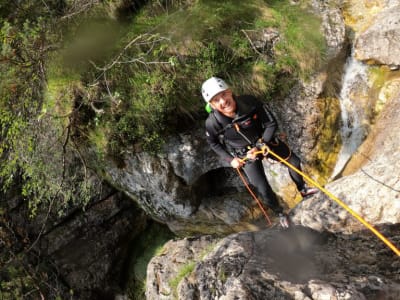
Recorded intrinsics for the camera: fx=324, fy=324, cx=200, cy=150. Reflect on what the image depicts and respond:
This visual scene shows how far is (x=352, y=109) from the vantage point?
22.3ft

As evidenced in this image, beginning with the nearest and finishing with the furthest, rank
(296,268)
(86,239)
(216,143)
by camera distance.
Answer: (296,268) < (216,143) < (86,239)

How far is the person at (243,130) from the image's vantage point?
181 inches

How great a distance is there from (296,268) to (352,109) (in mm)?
4153

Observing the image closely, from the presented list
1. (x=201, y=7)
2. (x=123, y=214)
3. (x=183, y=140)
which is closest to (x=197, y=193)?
(x=183, y=140)

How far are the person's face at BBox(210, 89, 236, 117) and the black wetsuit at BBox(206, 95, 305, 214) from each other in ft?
0.35

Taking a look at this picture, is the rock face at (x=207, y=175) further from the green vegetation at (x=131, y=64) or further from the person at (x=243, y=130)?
the person at (x=243, y=130)

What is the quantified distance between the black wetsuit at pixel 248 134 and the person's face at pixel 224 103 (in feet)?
0.35

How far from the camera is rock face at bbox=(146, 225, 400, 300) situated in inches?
135

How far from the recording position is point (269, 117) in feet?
16.2

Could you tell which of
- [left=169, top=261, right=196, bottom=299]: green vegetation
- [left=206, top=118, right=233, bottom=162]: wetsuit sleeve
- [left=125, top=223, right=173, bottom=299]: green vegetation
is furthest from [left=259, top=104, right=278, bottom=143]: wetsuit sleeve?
[left=125, top=223, right=173, bottom=299]: green vegetation

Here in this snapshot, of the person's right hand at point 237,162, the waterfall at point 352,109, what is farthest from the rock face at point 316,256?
the person's right hand at point 237,162

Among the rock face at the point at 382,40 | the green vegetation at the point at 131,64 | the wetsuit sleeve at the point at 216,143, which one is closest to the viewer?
the wetsuit sleeve at the point at 216,143

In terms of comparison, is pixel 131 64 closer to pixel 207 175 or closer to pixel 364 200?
pixel 207 175

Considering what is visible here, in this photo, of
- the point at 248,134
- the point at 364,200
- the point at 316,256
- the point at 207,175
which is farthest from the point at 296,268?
the point at 207,175
